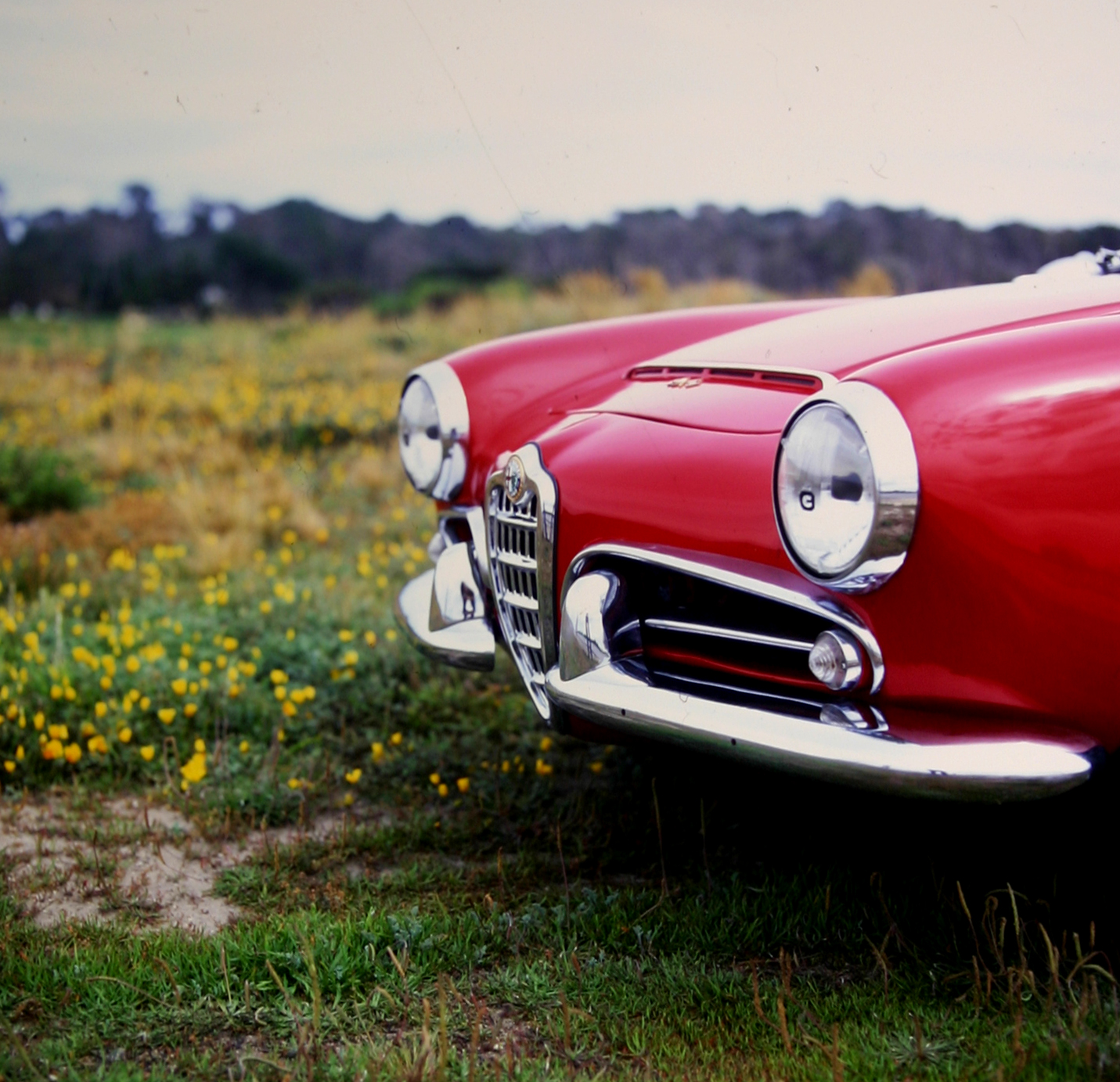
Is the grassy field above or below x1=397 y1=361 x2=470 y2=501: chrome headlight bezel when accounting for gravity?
below

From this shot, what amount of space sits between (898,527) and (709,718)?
1.43 ft

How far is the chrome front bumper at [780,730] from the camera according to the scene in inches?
62.3

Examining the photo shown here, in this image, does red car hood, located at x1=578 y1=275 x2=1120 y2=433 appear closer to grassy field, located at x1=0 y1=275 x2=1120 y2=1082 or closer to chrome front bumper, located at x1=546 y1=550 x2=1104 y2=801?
chrome front bumper, located at x1=546 y1=550 x2=1104 y2=801

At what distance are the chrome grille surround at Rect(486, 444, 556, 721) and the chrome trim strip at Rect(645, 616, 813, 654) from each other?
0.88ft

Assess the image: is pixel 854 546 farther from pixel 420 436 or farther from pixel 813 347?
pixel 420 436

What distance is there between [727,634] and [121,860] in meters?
1.51

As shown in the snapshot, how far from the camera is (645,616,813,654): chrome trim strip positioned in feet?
6.15

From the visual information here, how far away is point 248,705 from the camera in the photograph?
335cm

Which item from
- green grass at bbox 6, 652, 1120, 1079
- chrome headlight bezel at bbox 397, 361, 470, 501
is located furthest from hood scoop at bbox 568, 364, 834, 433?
green grass at bbox 6, 652, 1120, 1079

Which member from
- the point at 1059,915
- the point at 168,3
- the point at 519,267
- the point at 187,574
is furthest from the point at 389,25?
the point at 519,267

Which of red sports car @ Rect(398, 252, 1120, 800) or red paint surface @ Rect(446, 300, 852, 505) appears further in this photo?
red paint surface @ Rect(446, 300, 852, 505)

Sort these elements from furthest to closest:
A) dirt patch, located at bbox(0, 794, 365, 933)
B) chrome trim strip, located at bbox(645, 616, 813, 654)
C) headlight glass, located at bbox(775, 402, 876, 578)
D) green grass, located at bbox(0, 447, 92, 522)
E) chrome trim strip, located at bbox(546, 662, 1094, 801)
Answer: green grass, located at bbox(0, 447, 92, 522), dirt patch, located at bbox(0, 794, 365, 933), chrome trim strip, located at bbox(645, 616, 813, 654), headlight glass, located at bbox(775, 402, 876, 578), chrome trim strip, located at bbox(546, 662, 1094, 801)

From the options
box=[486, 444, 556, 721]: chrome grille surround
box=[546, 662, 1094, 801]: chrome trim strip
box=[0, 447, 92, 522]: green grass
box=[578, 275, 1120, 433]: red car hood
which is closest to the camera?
box=[546, 662, 1094, 801]: chrome trim strip

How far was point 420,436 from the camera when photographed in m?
2.95
